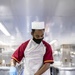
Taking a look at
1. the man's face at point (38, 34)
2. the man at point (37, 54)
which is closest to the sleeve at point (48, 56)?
the man at point (37, 54)

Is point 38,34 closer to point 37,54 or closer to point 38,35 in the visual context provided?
point 38,35

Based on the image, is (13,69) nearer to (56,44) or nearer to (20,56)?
(20,56)

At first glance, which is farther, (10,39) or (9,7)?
(10,39)

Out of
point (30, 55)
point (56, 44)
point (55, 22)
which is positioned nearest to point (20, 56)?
point (30, 55)

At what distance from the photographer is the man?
4.51ft

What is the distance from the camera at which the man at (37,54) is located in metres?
1.37

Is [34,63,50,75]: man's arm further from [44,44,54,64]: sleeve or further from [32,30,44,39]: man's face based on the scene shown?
[32,30,44,39]: man's face

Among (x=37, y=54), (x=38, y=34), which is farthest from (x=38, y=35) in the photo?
(x=37, y=54)

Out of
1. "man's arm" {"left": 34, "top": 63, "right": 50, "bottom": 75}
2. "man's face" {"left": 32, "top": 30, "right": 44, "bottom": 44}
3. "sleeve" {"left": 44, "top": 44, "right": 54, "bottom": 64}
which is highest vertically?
"man's face" {"left": 32, "top": 30, "right": 44, "bottom": 44}

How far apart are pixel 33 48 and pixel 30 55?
0.06 m

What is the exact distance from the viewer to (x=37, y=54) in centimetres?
139

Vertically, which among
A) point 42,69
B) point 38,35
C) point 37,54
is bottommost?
point 42,69

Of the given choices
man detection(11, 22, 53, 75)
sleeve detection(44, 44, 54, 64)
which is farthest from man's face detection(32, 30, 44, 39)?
sleeve detection(44, 44, 54, 64)

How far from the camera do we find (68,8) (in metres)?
4.50
